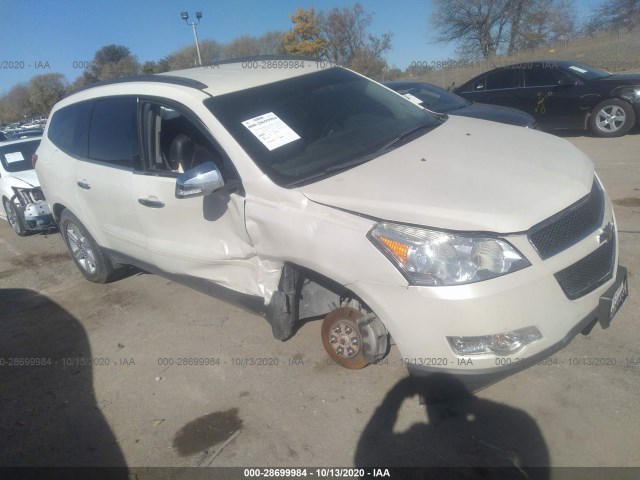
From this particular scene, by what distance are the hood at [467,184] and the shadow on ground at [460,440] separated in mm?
843

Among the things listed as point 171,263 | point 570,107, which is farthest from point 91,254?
point 570,107

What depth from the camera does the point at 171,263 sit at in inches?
151

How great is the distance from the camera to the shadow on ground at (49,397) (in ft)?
9.53

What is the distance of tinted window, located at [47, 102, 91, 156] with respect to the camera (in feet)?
14.9

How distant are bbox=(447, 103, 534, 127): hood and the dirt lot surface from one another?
274cm

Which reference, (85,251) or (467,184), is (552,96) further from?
(85,251)

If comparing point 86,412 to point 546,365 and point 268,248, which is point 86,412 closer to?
point 268,248

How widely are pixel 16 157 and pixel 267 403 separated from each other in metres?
7.28

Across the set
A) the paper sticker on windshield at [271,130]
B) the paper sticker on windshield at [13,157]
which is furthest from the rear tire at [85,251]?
the paper sticker on windshield at [13,157]

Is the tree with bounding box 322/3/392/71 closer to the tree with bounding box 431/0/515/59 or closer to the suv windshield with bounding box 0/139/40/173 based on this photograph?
Answer: the tree with bounding box 431/0/515/59

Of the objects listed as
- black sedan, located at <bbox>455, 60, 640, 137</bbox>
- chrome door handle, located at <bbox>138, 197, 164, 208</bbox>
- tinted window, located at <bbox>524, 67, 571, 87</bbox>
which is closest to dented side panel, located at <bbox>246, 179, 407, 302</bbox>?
chrome door handle, located at <bbox>138, 197, 164, 208</bbox>

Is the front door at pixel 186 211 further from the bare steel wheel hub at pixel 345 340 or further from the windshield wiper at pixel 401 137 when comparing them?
the windshield wiper at pixel 401 137

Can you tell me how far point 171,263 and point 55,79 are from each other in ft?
168

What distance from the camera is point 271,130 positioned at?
3.26 m
